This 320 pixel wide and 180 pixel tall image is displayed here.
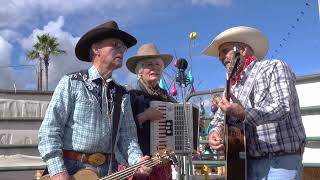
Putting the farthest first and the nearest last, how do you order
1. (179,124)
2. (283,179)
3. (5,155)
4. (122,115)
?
(5,155), (179,124), (122,115), (283,179)

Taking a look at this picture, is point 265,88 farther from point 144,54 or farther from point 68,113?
point 144,54

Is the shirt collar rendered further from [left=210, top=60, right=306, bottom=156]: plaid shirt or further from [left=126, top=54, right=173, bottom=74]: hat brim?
[left=126, top=54, right=173, bottom=74]: hat brim

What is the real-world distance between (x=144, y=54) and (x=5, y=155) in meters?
2.82

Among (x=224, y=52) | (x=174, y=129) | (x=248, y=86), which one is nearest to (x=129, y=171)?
(x=248, y=86)

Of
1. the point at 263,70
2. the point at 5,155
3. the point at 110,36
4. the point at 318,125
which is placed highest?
the point at 110,36

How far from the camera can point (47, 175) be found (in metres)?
2.94

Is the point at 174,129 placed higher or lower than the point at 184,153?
higher

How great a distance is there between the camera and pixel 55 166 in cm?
279

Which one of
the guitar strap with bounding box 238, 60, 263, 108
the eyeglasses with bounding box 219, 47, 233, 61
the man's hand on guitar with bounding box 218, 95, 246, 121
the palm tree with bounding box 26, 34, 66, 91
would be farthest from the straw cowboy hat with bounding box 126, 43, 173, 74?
the palm tree with bounding box 26, 34, 66, 91

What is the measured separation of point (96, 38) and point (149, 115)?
1.22m

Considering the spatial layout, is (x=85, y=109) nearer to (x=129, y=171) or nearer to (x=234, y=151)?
(x=129, y=171)

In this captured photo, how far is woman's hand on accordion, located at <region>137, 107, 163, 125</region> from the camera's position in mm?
4266

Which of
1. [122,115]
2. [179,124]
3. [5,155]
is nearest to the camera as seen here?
[122,115]

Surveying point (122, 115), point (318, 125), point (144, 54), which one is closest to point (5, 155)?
point (144, 54)
